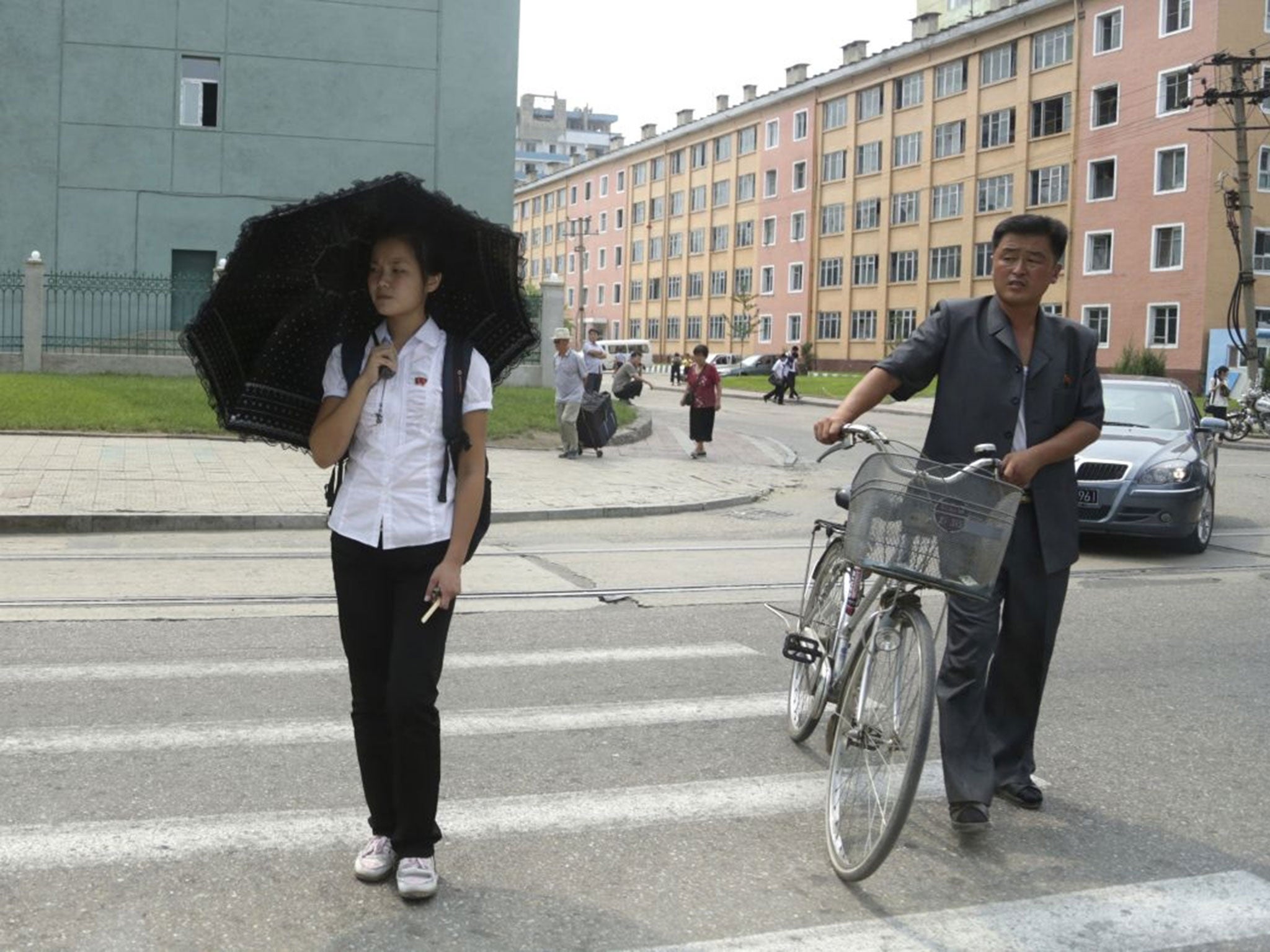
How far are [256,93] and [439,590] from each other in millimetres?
32035

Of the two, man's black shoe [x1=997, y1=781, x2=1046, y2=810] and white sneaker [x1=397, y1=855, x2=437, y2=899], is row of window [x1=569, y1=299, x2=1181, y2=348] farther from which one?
white sneaker [x1=397, y1=855, x2=437, y2=899]

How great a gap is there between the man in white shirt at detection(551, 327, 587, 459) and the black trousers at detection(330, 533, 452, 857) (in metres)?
14.7

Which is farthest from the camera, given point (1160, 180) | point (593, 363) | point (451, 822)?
point (1160, 180)

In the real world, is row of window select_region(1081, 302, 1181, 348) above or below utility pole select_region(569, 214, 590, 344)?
below

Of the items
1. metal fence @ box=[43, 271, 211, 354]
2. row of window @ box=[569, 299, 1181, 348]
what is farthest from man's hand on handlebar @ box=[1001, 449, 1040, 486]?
row of window @ box=[569, 299, 1181, 348]

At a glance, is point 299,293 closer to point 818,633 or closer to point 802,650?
point 802,650

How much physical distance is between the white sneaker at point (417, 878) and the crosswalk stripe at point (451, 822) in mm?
444

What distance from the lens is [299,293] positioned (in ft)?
13.0

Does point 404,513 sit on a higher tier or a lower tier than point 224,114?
lower

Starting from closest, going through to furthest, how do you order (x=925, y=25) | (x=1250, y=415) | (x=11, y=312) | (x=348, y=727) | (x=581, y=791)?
(x=581, y=791) → (x=348, y=727) → (x=11, y=312) → (x=1250, y=415) → (x=925, y=25)

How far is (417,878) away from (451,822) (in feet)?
2.22

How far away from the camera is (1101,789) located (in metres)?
5.04

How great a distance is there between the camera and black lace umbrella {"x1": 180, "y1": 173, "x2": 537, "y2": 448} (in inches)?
151

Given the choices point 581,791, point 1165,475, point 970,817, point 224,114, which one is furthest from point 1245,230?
point 581,791
